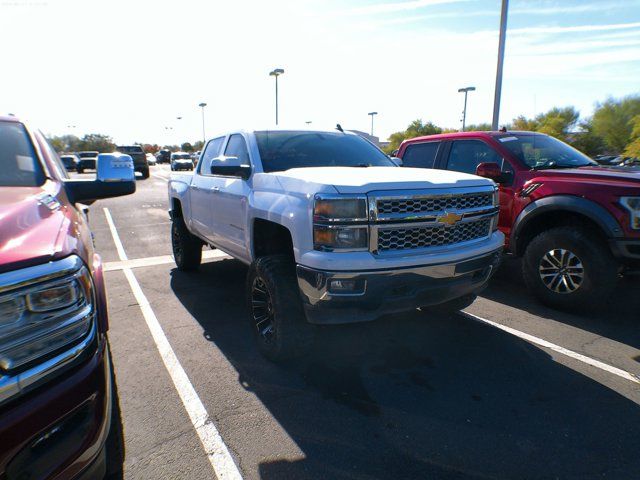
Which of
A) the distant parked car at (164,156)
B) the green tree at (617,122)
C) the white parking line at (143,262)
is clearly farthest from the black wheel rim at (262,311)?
the distant parked car at (164,156)

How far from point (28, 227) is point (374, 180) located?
1957mm

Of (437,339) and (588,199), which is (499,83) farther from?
(437,339)

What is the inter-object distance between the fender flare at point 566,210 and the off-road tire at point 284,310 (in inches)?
114

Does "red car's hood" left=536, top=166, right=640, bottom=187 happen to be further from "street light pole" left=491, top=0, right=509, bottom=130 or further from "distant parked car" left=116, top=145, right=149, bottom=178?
"distant parked car" left=116, top=145, right=149, bottom=178

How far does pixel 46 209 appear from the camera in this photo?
1988mm

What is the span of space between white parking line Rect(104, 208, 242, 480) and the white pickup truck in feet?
2.20

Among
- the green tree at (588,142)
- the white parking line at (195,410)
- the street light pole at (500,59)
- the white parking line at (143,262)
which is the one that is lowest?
the white parking line at (143,262)

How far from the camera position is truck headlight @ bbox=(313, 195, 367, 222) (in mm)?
2676

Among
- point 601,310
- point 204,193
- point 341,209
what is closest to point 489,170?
point 601,310

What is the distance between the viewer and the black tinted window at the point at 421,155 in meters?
6.11

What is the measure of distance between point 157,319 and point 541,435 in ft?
11.8

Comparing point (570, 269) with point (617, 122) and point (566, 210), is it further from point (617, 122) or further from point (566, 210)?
point (617, 122)

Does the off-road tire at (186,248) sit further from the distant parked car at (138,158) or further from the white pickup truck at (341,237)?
the distant parked car at (138,158)

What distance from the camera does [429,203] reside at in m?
2.96
